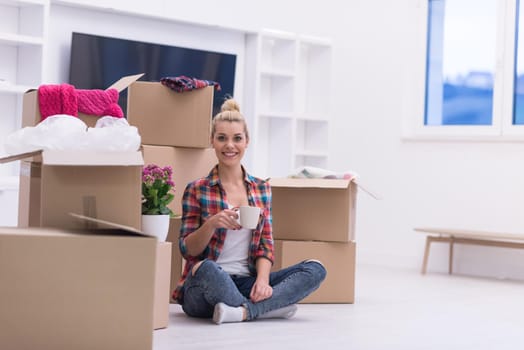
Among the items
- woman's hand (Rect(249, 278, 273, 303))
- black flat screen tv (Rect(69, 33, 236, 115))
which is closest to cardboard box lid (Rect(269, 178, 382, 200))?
woman's hand (Rect(249, 278, 273, 303))

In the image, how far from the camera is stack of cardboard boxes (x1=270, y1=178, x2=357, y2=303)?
3.83m

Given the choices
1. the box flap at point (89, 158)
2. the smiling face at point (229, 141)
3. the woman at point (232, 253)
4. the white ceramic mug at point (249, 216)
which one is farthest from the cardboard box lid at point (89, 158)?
the smiling face at point (229, 141)

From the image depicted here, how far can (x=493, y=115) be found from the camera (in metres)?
5.44

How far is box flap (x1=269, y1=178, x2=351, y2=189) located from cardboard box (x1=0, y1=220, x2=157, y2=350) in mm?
1703

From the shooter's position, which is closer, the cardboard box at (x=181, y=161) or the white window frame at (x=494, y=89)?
the cardboard box at (x=181, y=161)

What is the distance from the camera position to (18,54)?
4.83 m

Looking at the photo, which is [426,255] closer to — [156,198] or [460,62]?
[460,62]

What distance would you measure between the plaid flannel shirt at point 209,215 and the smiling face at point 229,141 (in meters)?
0.08

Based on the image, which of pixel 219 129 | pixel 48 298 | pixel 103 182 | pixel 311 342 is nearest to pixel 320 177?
pixel 219 129

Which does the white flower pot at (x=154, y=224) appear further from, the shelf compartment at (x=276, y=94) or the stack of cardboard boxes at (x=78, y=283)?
the shelf compartment at (x=276, y=94)

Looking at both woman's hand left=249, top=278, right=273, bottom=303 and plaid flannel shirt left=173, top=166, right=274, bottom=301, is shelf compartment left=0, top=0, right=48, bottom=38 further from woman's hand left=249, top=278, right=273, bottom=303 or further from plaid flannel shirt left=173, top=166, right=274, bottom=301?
woman's hand left=249, top=278, right=273, bottom=303

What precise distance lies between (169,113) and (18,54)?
5.18 feet

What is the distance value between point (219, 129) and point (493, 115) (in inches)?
105

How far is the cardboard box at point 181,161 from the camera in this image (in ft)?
11.9
